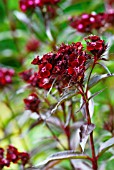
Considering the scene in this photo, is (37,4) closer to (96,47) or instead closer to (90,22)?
(90,22)

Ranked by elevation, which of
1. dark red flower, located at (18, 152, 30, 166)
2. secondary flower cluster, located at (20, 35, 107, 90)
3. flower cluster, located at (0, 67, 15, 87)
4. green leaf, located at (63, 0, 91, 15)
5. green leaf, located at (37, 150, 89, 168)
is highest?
green leaf, located at (63, 0, 91, 15)

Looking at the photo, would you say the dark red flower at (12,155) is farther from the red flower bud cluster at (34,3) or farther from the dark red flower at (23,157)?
the red flower bud cluster at (34,3)

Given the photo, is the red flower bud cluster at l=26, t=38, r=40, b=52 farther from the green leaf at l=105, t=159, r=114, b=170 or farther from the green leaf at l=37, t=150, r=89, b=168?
the green leaf at l=37, t=150, r=89, b=168

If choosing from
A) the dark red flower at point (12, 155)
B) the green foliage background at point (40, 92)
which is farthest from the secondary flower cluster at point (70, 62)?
the dark red flower at point (12, 155)

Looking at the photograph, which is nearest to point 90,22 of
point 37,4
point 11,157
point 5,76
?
point 37,4

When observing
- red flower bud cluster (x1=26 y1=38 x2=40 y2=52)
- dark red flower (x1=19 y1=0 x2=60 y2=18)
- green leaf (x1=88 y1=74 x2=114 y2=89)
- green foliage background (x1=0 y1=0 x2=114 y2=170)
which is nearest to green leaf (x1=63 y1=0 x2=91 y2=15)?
green foliage background (x1=0 y1=0 x2=114 y2=170)

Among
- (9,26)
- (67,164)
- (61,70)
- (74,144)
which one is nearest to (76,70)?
(61,70)

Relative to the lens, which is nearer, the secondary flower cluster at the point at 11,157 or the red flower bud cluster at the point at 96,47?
the red flower bud cluster at the point at 96,47

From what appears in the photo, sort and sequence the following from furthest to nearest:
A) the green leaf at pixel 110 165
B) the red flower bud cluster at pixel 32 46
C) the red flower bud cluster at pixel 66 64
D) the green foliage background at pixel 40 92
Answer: the red flower bud cluster at pixel 32 46 < the green foliage background at pixel 40 92 < the green leaf at pixel 110 165 < the red flower bud cluster at pixel 66 64

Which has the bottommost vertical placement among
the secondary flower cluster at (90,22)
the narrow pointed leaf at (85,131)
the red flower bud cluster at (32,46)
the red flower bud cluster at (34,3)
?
the narrow pointed leaf at (85,131)

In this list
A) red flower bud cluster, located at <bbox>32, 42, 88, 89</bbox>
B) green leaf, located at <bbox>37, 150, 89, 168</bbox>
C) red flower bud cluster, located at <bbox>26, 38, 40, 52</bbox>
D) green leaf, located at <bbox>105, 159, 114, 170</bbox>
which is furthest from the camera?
red flower bud cluster, located at <bbox>26, 38, 40, 52</bbox>

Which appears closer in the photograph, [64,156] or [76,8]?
[64,156]
